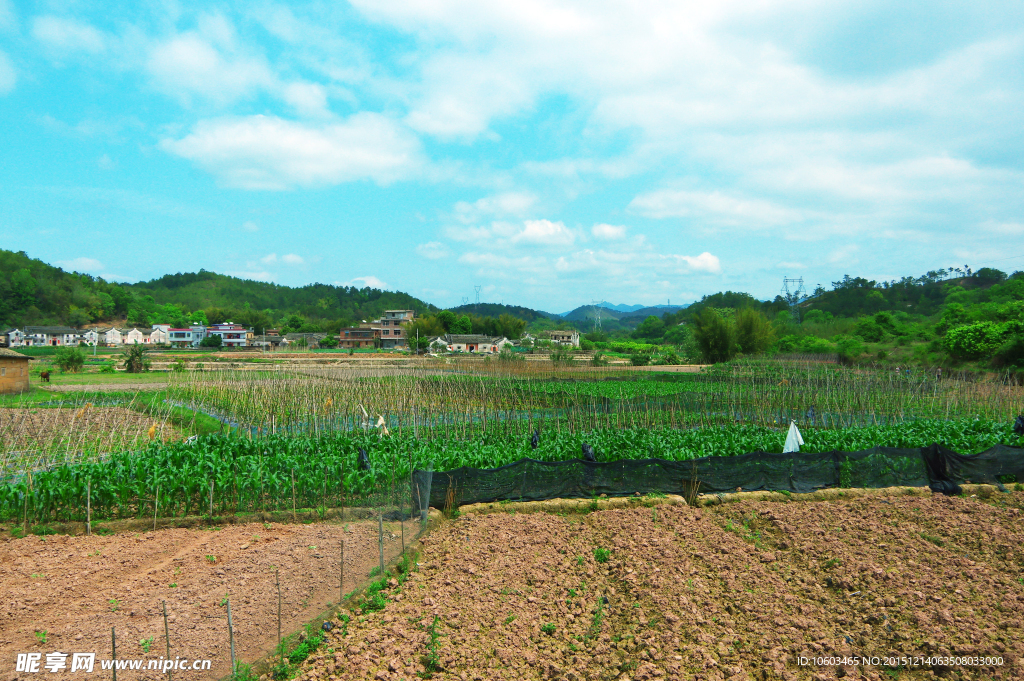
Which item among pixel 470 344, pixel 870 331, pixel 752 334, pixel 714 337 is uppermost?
pixel 870 331

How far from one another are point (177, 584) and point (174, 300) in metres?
158

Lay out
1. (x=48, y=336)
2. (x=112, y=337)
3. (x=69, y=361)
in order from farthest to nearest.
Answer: (x=112, y=337) < (x=48, y=336) < (x=69, y=361)

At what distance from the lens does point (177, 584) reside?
18.2 feet

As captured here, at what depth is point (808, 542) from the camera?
6641 millimetres

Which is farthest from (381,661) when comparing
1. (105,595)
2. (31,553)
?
(31,553)

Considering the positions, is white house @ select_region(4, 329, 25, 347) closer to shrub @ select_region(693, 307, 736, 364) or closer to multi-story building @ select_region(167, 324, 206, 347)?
multi-story building @ select_region(167, 324, 206, 347)

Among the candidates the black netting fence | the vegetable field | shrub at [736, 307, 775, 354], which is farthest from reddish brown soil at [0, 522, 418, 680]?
shrub at [736, 307, 775, 354]

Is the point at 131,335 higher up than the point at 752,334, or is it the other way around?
the point at 752,334

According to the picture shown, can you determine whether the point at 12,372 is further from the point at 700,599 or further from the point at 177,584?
the point at 700,599

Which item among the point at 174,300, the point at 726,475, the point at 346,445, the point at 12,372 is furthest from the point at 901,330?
the point at 174,300

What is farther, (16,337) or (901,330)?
Answer: (16,337)

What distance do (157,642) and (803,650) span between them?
203 inches

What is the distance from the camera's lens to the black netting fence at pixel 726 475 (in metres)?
8.22

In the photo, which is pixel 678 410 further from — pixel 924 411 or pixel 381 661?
pixel 381 661
